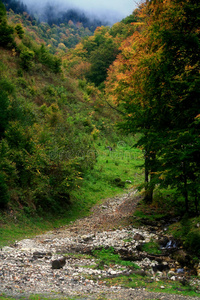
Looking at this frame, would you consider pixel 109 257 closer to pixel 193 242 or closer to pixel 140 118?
pixel 193 242

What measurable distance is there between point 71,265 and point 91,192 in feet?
39.6

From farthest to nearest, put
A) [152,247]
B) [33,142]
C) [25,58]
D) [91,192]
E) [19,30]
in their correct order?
[19,30] < [25,58] < [91,192] < [33,142] < [152,247]

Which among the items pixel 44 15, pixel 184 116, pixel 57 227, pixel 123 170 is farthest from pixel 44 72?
pixel 44 15

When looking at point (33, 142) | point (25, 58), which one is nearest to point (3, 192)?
point (33, 142)

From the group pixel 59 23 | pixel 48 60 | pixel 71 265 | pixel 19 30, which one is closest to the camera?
pixel 71 265

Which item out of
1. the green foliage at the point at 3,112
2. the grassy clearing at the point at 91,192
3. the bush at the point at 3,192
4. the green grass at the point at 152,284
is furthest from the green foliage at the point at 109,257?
the green foliage at the point at 3,112

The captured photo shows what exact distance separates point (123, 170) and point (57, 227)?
40.9 feet

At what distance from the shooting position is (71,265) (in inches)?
290

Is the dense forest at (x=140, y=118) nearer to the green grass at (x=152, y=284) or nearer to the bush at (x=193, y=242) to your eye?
the bush at (x=193, y=242)

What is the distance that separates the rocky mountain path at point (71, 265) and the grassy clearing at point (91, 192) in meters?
1.02

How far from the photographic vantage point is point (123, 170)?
24.4m

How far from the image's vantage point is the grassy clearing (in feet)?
36.2

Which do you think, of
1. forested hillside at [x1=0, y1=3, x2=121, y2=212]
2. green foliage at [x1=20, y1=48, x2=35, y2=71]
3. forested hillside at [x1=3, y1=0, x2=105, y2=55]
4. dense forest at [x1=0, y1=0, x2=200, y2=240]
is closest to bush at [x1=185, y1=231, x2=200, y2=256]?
dense forest at [x1=0, y1=0, x2=200, y2=240]

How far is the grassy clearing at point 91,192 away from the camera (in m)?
11.0
